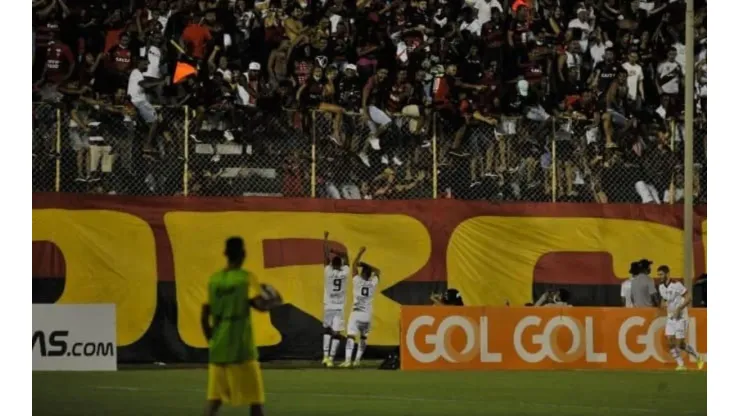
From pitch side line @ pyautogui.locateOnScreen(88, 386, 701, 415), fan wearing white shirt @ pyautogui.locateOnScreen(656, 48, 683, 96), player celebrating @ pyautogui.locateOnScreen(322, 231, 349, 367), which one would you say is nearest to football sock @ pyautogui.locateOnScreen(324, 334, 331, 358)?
player celebrating @ pyautogui.locateOnScreen(322, 231, 349, 367)

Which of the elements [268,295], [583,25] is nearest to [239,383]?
[268,295]

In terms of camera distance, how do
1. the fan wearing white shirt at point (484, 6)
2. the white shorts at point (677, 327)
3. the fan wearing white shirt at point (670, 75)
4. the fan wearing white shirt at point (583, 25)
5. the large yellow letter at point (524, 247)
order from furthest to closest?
1. the fan wearing white shirt at point (583, 25)
2. the fan wearing white shirt at point (484, 6)
3. the fan wearing white shirt at point (670, 75)
4. the large yellow letter at point (524, 247)
5. the white shorts at point (677, 327)

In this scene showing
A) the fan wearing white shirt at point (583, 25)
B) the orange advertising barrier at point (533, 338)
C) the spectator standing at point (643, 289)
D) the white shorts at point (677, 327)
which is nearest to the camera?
the orange advertising barrier at point (533, 338)

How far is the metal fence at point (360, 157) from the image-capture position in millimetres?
20758

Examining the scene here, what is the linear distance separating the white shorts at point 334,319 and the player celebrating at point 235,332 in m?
10.8

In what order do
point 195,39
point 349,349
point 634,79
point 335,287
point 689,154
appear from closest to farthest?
point 349,349 → point 335,287 → point 689,154 → point 195,39 → point 634,79

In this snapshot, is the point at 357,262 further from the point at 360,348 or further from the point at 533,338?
the point at 533,338

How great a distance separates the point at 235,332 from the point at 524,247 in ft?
41.1

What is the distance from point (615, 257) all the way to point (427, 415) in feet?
27.9

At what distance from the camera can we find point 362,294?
70.6ft

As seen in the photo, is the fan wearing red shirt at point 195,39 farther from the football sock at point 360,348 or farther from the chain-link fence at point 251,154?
the football sock at point 360,348

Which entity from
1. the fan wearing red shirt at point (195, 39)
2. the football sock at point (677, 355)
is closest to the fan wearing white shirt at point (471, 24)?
the fan wearing red shirt at point (195, 39)

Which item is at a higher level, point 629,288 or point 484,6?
point 484,6

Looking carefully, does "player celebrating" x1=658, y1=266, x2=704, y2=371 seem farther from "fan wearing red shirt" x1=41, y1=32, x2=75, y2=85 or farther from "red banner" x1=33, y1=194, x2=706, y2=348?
"fan wearing red shirt" x1=41, y1=32, x2=75, y2=85
